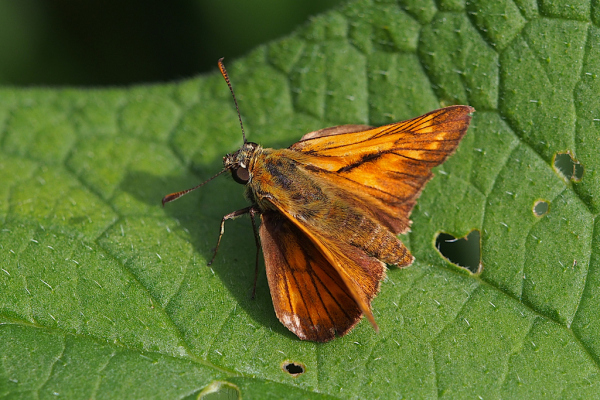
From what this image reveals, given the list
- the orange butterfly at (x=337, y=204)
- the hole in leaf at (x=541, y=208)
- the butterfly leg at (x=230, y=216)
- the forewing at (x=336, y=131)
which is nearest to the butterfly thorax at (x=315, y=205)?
the orange butterfly at (x=337, y=204)

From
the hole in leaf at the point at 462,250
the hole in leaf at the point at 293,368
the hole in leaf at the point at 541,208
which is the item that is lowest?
the hole in leaf at the point at 293,368

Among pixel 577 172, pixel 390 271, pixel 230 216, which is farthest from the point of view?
pixel 230 216

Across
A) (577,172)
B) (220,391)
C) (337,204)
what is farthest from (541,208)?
(220,391)

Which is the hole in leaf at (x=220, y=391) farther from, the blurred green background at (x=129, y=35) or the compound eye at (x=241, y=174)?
the blurred green background at (x=129, y=35)

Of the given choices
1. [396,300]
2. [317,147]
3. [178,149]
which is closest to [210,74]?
[178,149]

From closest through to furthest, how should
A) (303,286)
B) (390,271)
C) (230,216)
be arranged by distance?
(303,286) < (390,271) < (230,216)

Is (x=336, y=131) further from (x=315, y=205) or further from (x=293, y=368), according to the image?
(x=293, y=368)

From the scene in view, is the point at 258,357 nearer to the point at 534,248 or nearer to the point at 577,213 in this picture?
the point at 534,248
